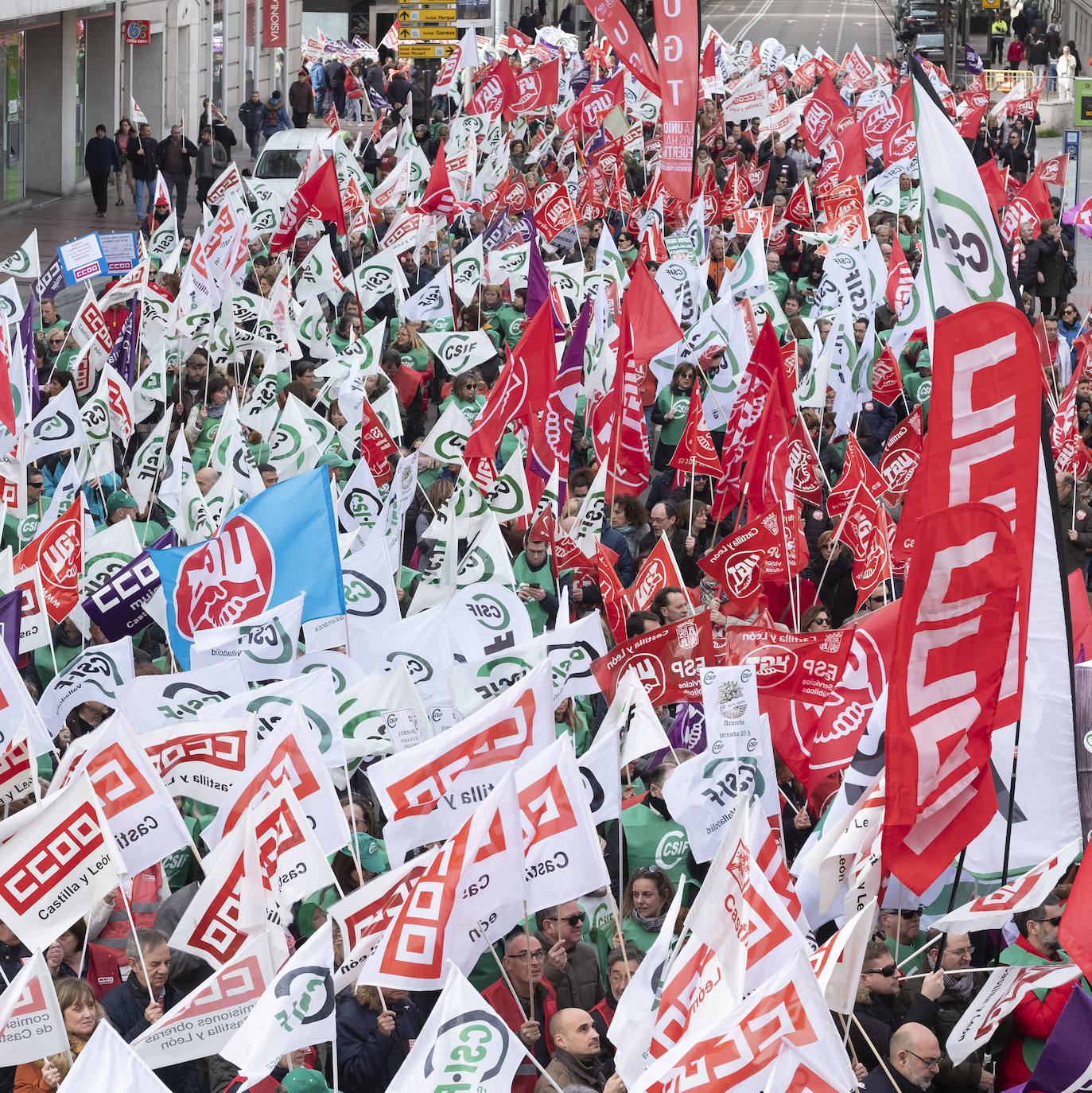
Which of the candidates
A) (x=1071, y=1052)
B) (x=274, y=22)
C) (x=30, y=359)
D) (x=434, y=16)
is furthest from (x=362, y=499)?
(x=274, y=22)

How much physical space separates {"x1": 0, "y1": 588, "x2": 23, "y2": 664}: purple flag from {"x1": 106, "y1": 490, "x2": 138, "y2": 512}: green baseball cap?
13.2 feet

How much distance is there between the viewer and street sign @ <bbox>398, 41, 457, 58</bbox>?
38688mm

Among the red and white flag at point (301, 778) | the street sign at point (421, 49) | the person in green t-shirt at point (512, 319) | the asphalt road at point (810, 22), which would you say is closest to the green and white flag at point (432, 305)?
the person in green t-shirt at point (512, 319)

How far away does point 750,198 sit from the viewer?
78.5 ft

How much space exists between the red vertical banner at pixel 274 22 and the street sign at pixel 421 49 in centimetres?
794

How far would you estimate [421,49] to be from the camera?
38.9 m

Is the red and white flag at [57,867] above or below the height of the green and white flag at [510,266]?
below

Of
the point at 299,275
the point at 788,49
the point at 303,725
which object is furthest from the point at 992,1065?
the point at 788,49

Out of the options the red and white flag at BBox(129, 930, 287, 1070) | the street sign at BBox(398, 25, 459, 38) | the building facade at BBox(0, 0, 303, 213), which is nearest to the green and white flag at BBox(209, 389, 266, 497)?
the red and white flag at BBox(129, 930, 287, 1070)

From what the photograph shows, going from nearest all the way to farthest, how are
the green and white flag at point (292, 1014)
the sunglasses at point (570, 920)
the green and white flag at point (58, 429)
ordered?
the green and white flag at point (292, 1014)
the sunglasses at point (570, 920)
the green and white flag at point (58, 429)

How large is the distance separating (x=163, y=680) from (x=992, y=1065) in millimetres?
4197

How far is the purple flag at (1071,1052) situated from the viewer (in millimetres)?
6660

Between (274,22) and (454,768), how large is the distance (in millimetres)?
40833

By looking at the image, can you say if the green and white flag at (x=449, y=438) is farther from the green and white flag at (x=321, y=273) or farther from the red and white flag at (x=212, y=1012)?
the red and white flag at (x=212, y=1012)
